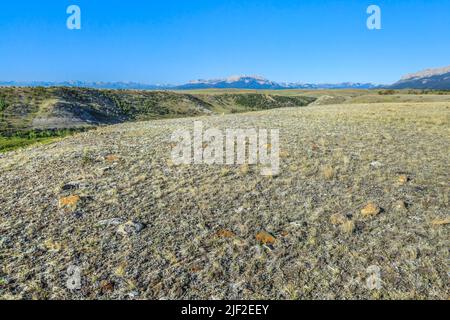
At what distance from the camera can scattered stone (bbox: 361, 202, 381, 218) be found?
12062mm

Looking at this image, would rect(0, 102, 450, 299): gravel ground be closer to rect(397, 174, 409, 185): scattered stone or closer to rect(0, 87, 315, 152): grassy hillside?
rect(397, 174, 409, 185): scattered stone

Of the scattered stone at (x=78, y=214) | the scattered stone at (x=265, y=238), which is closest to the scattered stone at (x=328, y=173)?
the scattered stone at (x=265, y=238)

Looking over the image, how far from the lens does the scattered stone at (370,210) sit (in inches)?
475

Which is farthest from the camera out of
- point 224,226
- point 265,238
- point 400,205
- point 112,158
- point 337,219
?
point 112,158

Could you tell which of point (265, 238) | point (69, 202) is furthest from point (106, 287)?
point (69, 202)

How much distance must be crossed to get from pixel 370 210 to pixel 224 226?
469 centimetres

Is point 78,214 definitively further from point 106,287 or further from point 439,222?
point 439,222

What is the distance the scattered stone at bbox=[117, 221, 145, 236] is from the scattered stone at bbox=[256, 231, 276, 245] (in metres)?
3.36

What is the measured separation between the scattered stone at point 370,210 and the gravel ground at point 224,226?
5cm

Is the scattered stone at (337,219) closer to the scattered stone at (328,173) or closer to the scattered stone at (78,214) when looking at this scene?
the scattered stone at (328,173)

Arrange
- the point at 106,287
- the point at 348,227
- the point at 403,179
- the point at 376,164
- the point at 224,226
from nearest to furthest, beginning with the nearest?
the point at 106,287 → the point at 348,227 → the point at 224,226 → the point at 403,179 → the point at 376,164

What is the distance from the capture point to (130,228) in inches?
439

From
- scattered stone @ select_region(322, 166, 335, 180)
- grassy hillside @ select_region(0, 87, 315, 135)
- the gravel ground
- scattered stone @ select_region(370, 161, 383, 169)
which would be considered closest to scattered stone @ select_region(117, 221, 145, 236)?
the gravel ground
